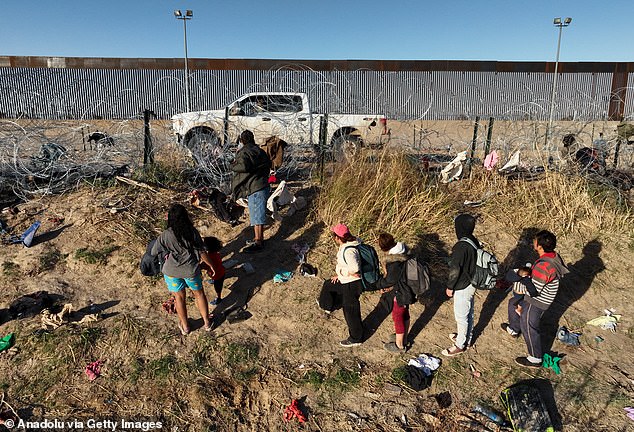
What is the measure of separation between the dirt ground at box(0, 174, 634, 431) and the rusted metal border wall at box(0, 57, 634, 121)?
15.8m

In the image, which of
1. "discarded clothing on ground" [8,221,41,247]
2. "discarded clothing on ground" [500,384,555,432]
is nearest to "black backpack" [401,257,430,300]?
"discarded clothing on ground" [500,384,555,432]

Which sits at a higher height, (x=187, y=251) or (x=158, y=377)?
(x=187, y=251)

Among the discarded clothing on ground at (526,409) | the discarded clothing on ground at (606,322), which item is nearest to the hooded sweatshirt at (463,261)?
the discarded clothing on ground at (526,409)

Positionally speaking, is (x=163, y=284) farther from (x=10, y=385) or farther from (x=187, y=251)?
(x=10, y=385)

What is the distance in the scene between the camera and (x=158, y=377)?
3547mm

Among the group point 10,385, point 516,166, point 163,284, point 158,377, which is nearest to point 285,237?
point 163,284

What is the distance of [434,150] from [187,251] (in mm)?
6114

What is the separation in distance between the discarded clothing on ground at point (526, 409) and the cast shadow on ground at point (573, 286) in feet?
2.97

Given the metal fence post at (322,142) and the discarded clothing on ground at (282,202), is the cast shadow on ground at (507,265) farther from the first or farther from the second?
the metal fence post at (322,142)

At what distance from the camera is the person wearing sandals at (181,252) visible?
11.7 ft

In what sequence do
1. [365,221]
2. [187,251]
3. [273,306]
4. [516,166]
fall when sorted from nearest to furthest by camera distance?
[187,251] → [273,306] → [365,221] → [516,166]

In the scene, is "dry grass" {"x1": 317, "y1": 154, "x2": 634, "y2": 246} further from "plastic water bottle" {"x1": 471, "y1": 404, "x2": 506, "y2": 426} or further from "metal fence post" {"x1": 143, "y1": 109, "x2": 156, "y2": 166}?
"metal fence post" {"x1": 143, "y1": 109, "x2": 156, "y2": 166}

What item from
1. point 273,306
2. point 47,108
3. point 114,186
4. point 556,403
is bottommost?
point 556,403

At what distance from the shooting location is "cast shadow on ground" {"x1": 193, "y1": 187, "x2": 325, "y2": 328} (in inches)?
178
